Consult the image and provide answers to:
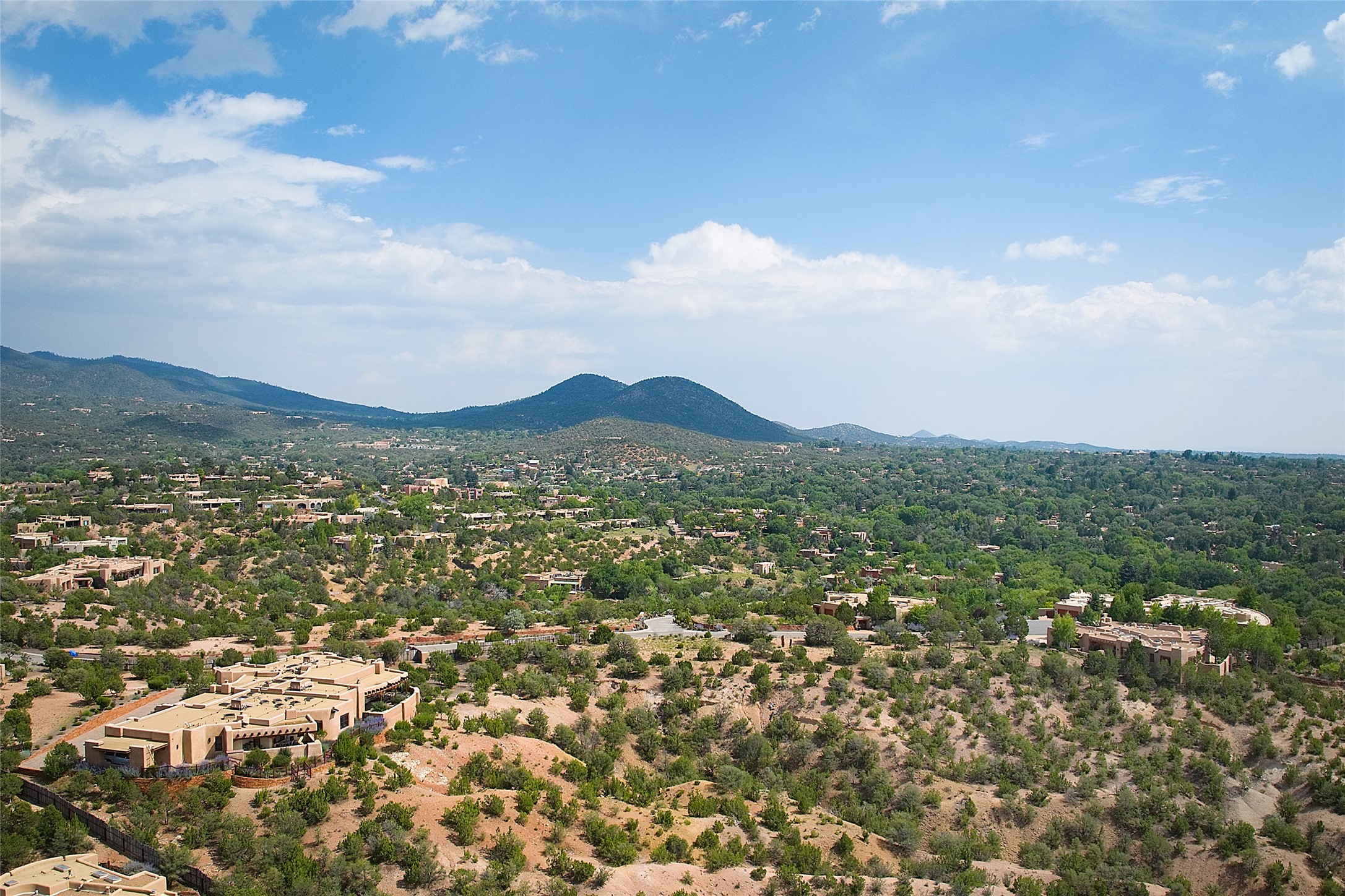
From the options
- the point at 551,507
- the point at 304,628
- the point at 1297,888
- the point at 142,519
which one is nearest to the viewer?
the point at 1297,888

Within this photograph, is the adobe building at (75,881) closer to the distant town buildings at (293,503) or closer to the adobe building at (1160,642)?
the adobe building at (1160,642)

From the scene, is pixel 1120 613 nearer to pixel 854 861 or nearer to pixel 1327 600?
pixel 1327 600

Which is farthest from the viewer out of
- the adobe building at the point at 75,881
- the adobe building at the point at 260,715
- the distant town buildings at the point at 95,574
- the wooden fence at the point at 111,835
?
the distant town buildings at the point at 95,574

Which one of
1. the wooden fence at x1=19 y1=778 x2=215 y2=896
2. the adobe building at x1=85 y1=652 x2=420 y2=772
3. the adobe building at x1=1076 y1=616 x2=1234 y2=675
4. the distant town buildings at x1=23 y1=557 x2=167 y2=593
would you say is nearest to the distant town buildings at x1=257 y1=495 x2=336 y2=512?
the distant town buildings at x1=23 y1=557 x2=167 y2=593

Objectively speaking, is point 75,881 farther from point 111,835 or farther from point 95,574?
point 95,574

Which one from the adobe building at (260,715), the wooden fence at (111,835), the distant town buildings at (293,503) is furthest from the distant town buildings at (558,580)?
the wooden fence at (111,835)

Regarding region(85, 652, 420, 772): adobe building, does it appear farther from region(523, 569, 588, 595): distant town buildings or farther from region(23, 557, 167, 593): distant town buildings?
region(523, 569, 588, 595): distant town buildings

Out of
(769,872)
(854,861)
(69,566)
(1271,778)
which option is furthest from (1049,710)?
(69,566)
